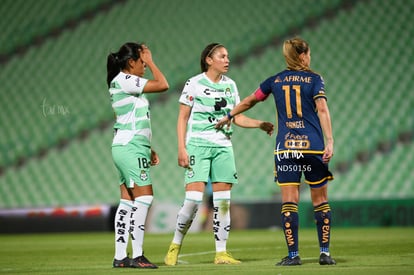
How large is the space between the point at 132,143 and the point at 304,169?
4.42ft

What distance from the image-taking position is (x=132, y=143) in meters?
6.29

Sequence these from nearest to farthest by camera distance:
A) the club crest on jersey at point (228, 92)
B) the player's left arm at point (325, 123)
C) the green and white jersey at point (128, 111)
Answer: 1. the player's left arm at point (325, 123)
2. the green and white jersey at point (128, 111)
3. the club crest on jersey at point (228, 92)

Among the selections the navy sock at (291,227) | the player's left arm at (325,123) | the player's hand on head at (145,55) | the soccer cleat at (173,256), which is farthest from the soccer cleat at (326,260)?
the player's hand on head at (145,55)

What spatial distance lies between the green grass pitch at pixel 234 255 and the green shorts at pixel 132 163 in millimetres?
693

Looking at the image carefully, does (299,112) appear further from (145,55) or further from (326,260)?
(145,55)

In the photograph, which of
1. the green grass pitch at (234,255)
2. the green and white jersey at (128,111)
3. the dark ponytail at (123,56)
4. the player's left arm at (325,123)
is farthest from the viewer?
the dark ponytail at (123,56)

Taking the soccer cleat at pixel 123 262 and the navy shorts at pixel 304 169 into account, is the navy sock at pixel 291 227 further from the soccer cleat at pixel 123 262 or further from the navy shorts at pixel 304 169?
the soccer cleat at pixel 123 262

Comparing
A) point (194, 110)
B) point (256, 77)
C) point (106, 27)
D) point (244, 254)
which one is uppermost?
point (106, 27)

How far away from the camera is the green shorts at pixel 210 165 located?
655cm

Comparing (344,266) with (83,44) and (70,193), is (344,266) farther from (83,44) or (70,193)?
(83,44)

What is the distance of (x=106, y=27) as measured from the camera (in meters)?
18.6

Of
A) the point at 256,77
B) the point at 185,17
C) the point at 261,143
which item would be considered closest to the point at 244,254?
the point at 261,143

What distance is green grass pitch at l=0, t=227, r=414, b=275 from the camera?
18.3 ft

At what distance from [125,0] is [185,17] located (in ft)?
5.36
